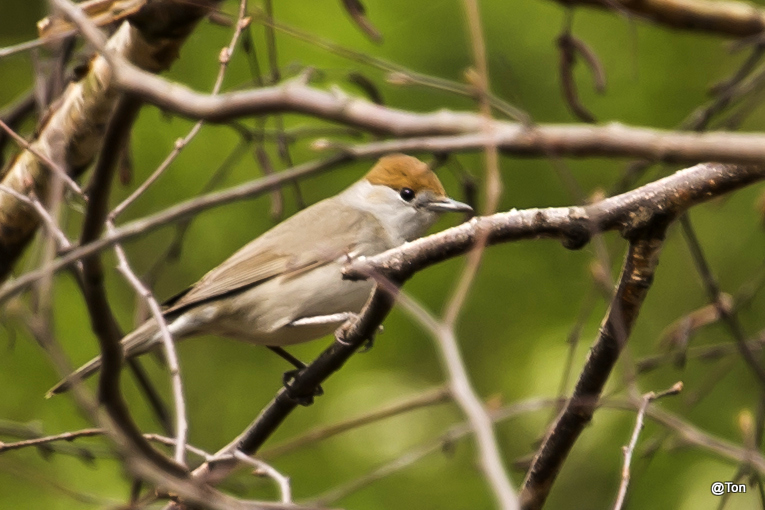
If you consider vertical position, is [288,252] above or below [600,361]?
below

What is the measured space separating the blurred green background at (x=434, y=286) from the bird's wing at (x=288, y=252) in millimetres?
1153

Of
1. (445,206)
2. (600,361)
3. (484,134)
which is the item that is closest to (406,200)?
(445,206)

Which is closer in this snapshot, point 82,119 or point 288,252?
point 82,119

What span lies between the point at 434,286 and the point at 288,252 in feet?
4.76

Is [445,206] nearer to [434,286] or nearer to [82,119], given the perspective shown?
[434,286]

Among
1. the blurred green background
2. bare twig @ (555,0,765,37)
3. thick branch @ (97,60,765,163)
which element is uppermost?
thick branch @ (97,60,765,163)

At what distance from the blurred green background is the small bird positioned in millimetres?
1055

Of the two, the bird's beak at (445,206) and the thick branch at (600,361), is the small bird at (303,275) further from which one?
the thick branch at (600,361)

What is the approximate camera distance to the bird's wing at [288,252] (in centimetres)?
392

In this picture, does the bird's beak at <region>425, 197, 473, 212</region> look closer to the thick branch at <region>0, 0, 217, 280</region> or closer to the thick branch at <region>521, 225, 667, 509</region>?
the thick branch at <region>0, 0, 217, 280</region>

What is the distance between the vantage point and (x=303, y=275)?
3.96m

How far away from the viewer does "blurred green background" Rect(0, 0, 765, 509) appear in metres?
5.18

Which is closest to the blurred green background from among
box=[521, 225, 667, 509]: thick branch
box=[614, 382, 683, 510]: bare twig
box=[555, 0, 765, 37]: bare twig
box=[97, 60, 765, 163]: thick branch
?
box=[555, 0, 765, 37]: bare twig

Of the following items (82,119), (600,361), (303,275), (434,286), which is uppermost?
(82,119)
